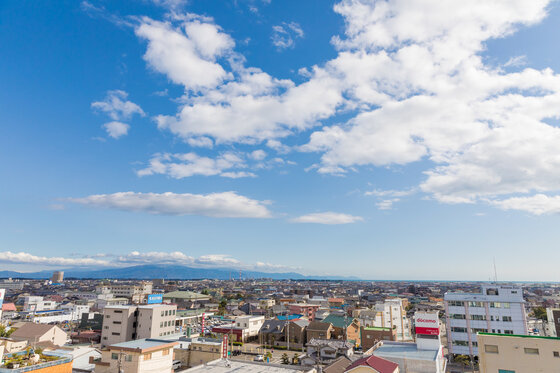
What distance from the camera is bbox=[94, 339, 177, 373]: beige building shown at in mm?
36031

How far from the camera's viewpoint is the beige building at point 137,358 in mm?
36031

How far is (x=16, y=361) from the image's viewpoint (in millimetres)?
27734

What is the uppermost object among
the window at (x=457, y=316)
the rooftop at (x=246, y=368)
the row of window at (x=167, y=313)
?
the window at (x=457, y=316)

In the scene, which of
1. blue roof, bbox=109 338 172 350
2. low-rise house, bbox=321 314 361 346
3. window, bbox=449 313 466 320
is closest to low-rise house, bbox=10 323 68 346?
blue roof, bbox=109 338 172 350

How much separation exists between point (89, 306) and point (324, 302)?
98.6 metres

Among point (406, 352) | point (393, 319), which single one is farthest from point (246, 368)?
point (393, 319)

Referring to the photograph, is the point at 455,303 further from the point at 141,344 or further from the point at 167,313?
the point at 167,313

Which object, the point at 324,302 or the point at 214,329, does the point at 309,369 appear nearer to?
the point at 214,329

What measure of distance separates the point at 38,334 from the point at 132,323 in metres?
17.2

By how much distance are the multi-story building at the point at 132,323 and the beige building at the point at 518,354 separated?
196ft

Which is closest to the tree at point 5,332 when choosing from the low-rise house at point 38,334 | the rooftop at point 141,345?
the low-rise house at point 38,334

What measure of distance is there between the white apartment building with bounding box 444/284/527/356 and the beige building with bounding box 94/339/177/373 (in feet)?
170

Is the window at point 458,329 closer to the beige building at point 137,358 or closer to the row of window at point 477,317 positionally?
the row of window at point 477,317

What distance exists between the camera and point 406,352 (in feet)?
125
